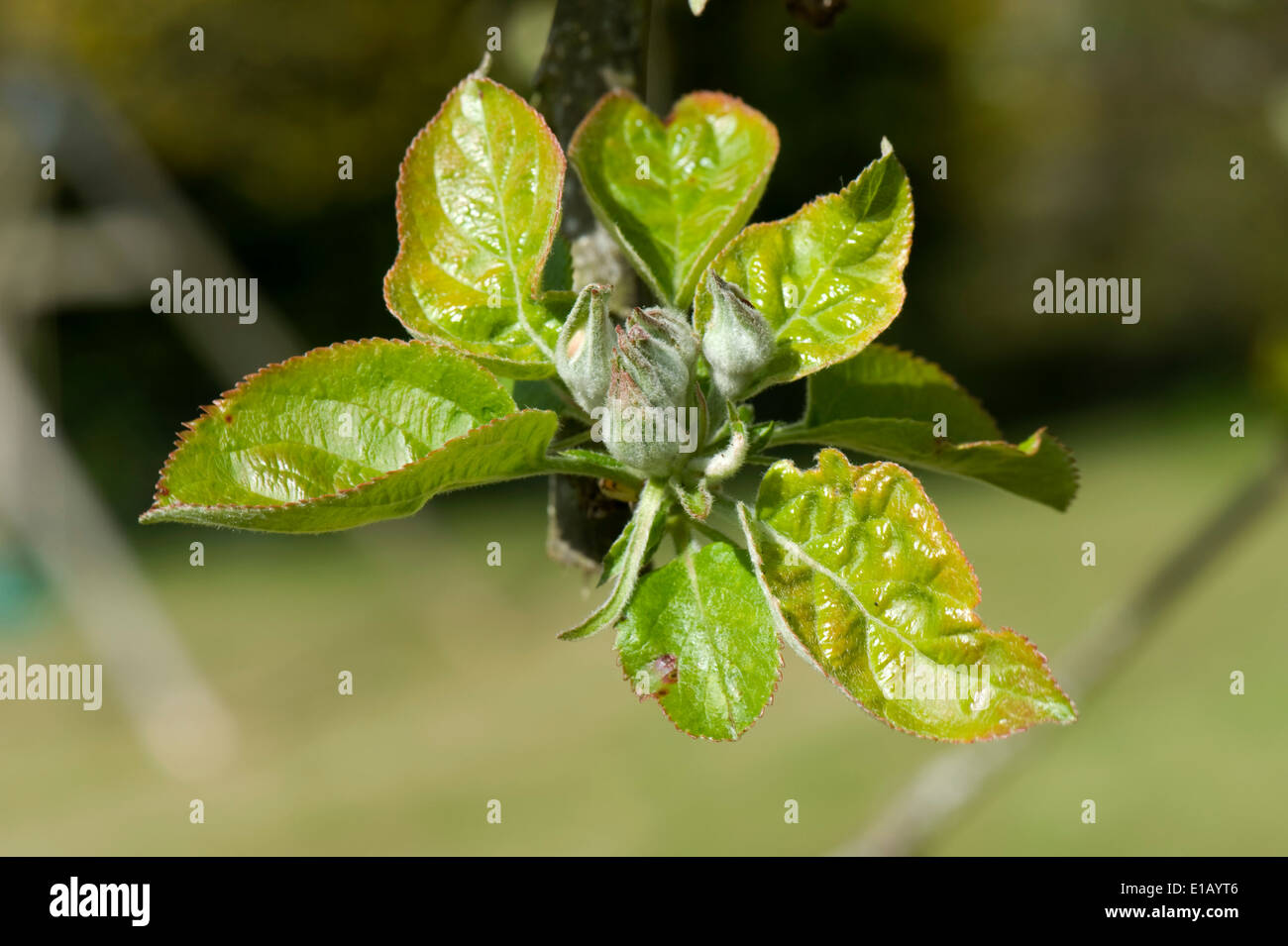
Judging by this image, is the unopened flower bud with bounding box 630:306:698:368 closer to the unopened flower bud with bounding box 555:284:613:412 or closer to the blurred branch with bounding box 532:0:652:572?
the unopened flower bud with bounding box 555:284:613:412

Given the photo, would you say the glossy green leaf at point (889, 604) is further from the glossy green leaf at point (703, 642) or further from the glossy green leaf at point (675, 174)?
the glossy green leaf at point (675, 174)

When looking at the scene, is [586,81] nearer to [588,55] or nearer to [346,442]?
[588,55]

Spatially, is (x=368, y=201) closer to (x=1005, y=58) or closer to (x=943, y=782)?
(x=1005, y=58)

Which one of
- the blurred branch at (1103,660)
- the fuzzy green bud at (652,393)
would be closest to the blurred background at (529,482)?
the blurred branch at (1103,660)

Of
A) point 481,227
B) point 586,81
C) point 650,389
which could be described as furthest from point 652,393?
point 586,81

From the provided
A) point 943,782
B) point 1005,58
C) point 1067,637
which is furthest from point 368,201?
point 943,782

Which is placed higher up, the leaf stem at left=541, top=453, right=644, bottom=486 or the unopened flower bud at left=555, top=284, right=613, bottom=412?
the unopened flower bud at left=555, top=284, right=613, bottom=412

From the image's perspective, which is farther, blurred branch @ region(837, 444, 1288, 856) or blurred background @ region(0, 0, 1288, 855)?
blurred background @ region(0, 0, 1288, 855)

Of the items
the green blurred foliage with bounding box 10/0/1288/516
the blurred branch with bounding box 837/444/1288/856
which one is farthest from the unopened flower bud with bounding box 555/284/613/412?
the green blurred foliage with bounding box 10/0/1288/516
